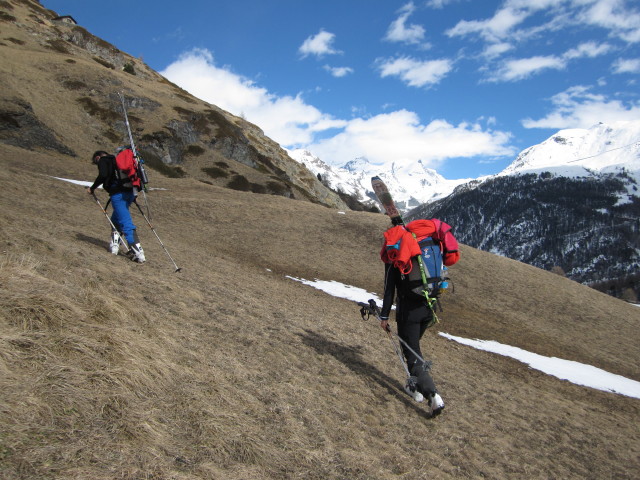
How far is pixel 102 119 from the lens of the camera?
189ft

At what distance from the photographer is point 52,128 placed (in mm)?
46469

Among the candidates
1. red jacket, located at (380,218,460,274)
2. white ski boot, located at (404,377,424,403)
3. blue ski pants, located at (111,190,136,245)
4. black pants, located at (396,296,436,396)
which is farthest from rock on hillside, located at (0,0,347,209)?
white ski boot, located at (404,377,424,403)

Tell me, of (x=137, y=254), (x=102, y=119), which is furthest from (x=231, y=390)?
(x=102, y=119)

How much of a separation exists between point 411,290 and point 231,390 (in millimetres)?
3881

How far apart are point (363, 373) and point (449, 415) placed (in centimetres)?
190

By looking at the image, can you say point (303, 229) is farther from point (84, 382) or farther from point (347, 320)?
point (84, 382)

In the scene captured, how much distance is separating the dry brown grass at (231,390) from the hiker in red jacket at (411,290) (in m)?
0.61

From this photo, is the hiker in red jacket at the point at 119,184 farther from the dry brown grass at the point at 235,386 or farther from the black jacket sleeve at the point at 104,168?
the dry brown grass at the point at 235,386

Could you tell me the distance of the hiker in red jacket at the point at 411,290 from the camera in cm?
781

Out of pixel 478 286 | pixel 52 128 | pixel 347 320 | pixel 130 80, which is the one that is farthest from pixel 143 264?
pixel 130 80

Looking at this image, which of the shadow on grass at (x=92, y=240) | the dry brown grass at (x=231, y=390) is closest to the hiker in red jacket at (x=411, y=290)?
the dry brown grass at (x=231, y=390)

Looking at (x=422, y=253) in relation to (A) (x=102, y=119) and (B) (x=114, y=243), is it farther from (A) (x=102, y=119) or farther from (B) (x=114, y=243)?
(A) (x=102, y=119)

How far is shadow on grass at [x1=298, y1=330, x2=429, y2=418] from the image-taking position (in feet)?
26.7

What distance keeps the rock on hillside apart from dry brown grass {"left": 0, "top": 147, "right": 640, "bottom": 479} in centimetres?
3461
